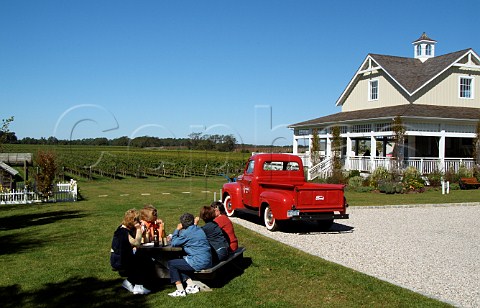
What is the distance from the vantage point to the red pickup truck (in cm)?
1172

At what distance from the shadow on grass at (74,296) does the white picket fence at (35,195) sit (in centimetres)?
1455

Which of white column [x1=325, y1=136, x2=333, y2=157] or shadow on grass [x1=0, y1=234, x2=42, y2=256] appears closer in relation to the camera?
shadow on grass [x1=0, y1=234, x2=42, y2=256]

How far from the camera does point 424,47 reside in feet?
115

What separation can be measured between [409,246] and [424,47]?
2835 centimetres

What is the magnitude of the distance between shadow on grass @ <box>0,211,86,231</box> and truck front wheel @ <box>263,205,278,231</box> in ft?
20.7

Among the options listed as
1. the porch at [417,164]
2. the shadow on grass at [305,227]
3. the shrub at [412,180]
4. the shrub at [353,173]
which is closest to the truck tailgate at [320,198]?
the shadow on grass at [305,227]

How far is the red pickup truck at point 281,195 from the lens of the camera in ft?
38.4

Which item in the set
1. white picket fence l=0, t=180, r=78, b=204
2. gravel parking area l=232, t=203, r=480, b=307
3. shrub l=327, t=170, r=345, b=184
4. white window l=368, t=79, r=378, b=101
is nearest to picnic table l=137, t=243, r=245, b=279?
gravel parking area l=232, t=203, r=480, b=307

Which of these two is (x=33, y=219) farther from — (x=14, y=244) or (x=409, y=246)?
(x=409, y=246)

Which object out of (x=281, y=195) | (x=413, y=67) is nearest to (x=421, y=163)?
(x=413, y=67)

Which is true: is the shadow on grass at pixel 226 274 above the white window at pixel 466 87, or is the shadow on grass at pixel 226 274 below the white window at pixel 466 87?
below

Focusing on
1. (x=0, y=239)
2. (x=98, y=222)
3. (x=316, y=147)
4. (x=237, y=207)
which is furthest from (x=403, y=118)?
(x=0, y=239)

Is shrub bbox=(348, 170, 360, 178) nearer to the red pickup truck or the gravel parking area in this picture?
the gravel parking area

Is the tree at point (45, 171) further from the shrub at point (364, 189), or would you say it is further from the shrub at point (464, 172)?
the shrub at point (464, 172)
